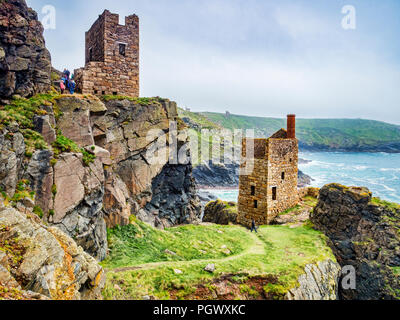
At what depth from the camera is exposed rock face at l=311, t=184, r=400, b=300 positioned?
53.4ft

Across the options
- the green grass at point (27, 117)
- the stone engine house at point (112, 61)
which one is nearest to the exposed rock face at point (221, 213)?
the stone engine house at point (112, 61)

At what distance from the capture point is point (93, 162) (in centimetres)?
1424

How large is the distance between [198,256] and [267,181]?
10.5 meters

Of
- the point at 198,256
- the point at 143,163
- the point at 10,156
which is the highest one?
the point at 10,156

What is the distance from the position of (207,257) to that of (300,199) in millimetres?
16172

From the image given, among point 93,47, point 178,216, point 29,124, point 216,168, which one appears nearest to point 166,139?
point 178,216

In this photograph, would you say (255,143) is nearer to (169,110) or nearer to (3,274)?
(169,110)

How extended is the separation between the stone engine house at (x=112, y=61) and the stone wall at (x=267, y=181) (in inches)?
452

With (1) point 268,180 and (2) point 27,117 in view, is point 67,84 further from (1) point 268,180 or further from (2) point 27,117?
(1) point 268,180

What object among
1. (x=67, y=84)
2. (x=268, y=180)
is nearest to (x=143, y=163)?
(x=67, y=84)

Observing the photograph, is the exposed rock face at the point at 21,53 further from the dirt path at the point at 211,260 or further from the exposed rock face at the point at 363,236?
the exposed rock face at the point at 363,236

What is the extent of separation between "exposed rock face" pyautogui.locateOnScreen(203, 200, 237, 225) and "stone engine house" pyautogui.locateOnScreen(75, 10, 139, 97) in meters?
14.9

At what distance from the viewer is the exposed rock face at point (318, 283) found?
12.9 meters
